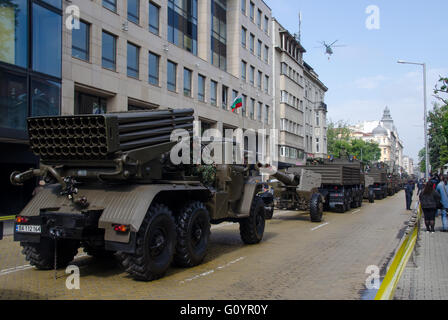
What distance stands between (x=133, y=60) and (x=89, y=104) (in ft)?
13.4

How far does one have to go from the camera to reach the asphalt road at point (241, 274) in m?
6.20

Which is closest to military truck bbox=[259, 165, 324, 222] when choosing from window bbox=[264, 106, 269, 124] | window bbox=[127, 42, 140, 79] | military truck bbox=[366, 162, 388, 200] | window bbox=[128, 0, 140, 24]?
window bbox=[127, 42, 140, 79]

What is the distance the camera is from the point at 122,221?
6297 mm

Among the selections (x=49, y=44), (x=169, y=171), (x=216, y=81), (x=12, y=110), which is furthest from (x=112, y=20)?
(x=169, y=171)

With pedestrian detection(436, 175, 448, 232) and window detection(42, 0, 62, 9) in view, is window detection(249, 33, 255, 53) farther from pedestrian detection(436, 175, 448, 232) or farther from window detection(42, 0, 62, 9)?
pedestrian detection(436, 175, 448, 232)

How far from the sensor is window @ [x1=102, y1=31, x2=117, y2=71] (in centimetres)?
2128

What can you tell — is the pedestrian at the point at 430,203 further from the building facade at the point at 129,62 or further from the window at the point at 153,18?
the window at the point at 153,18

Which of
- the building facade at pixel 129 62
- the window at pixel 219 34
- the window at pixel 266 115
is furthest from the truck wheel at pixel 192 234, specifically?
the window at pixel 266 115

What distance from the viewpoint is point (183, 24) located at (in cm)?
2872

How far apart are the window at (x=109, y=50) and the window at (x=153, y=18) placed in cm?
368

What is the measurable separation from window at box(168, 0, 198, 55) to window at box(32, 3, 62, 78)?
32.7 ft

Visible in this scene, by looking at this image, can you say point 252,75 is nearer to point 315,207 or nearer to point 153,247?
point 315,207

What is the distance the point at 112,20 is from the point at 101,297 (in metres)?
18.6

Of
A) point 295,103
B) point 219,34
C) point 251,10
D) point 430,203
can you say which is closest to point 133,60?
point 219,34
